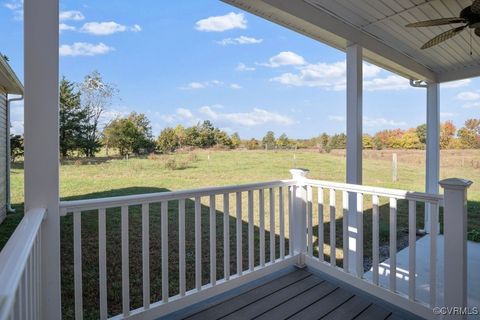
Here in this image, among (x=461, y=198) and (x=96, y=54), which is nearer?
(x=461, y=198)

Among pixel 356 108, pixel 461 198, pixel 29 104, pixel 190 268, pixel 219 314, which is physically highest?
pixel 356 108

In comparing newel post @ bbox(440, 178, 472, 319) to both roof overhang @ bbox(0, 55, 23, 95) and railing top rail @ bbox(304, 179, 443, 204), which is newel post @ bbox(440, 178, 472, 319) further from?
roof overhang @ bbox(0, 55, 23, 95)

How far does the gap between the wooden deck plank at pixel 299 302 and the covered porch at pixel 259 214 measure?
0.18 m

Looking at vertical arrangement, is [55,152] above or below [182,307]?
above

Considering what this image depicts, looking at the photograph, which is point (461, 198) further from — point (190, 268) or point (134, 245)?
point (134, 245)

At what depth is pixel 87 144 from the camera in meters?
4.68

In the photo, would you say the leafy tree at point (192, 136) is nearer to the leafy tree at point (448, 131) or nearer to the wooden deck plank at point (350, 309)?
the wooden deck plank at point (350, 309)

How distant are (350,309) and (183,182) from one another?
4.51 m

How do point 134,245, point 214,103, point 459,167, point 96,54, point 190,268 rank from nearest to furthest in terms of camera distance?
point 190,268
point 134,245
point 459,167
point 96,54
point 214,103

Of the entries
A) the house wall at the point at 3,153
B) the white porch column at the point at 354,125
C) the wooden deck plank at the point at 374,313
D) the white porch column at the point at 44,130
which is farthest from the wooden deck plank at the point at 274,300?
the house wall at the point at 3,153

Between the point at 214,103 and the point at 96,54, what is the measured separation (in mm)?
2827

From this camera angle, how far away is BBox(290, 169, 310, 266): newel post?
113 inches

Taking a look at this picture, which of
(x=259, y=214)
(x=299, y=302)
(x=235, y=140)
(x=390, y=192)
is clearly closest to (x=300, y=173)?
(x=259, y=214)

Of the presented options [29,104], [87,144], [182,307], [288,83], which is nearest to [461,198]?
[182,307]
